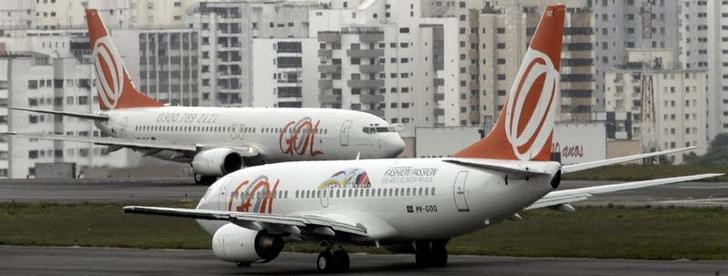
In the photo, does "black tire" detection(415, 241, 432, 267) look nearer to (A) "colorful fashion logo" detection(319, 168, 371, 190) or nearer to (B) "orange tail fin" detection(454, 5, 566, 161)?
(A) "colorful fashion logo" detection(319, 168, 371, 190)

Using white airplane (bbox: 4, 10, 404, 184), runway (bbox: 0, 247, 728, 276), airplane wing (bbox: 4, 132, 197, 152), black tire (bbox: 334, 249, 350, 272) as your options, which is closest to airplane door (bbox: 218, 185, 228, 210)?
runway (bbox: 0, 247, 728, 276)

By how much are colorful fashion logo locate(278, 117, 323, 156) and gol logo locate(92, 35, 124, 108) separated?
11.9 meters

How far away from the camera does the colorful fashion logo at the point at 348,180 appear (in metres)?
47.0

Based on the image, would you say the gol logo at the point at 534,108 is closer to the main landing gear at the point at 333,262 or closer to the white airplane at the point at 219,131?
the main landing gear at the point at 333,262

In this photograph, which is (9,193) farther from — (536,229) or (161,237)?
(536,229)

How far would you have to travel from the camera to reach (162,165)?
351 ft

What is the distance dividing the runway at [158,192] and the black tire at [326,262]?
24.6 meters

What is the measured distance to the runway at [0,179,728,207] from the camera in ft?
239

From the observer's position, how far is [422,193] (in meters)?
45.2

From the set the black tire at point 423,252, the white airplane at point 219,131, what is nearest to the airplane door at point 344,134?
the white airplane at point 219,131

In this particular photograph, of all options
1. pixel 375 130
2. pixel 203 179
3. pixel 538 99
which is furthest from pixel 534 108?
pixel 203 179

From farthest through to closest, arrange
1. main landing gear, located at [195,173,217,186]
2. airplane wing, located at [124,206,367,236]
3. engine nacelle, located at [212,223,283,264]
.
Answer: main landing gear, located at [195,173,217,186] → engine nacelle, located at [212,223,283,264] → airplane wing, located at [124,206,367,236]

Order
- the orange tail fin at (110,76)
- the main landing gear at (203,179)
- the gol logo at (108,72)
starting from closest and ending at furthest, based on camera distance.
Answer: the main landing gear at (203,179), the orange tail fin at (110,76), the gol logo at (108,72)

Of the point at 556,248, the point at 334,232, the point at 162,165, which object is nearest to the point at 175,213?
the point at 334,232
